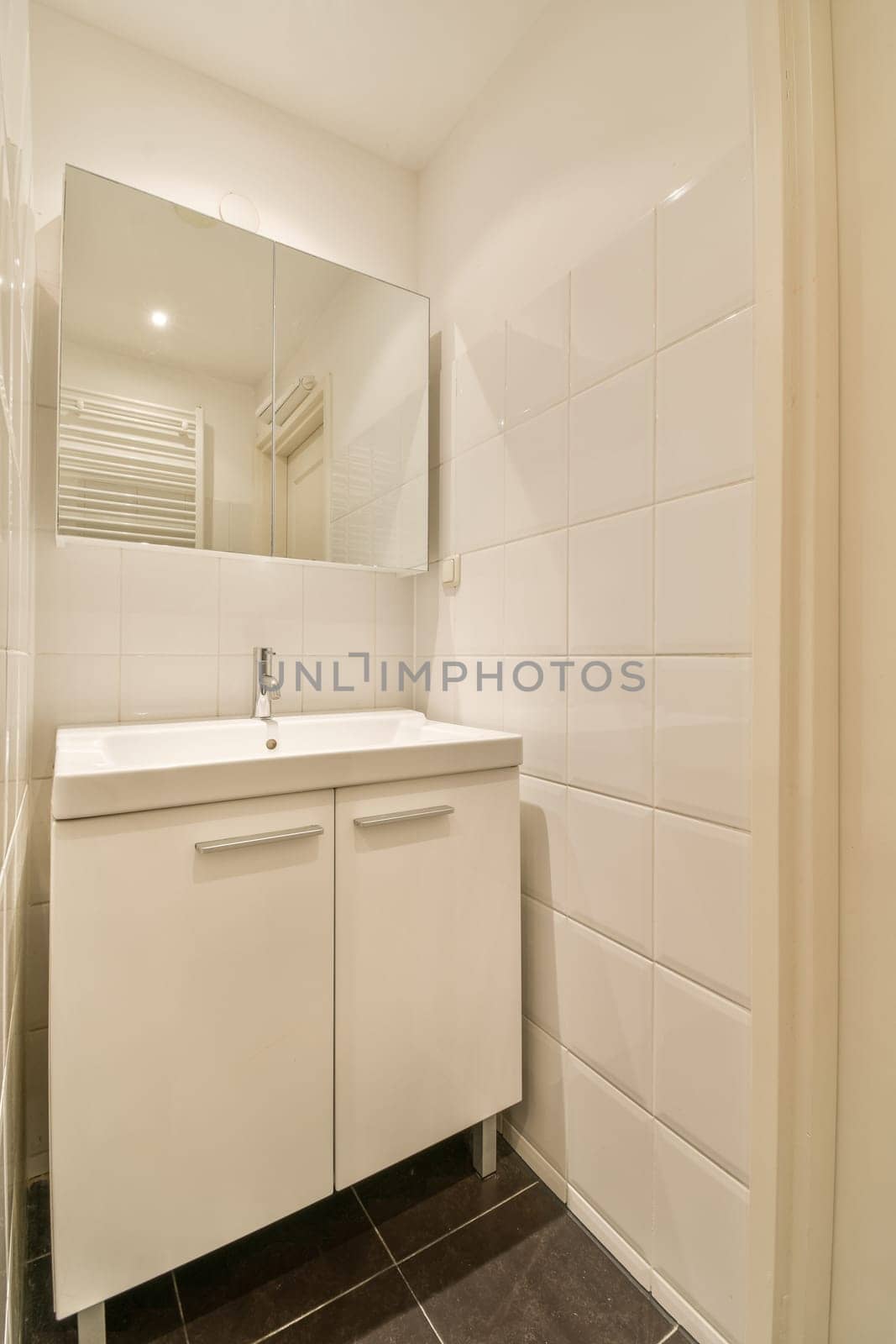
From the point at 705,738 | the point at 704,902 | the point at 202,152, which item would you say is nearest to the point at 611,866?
the point at 704,902

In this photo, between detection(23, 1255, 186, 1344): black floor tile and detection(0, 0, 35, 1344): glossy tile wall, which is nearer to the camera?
detection(0, 0, 35, 1344): glossy tile wall

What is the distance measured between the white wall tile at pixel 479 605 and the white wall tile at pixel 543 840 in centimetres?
31

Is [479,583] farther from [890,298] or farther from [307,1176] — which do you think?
[307,1176]

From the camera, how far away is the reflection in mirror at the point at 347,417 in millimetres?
1398

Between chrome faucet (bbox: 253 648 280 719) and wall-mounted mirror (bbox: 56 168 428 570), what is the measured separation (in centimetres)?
23

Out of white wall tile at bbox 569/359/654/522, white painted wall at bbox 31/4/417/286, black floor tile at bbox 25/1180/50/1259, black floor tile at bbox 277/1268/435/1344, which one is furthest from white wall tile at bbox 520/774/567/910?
white painted wall at bbox 31/4/417/286

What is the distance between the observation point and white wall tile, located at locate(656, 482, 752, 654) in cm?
85

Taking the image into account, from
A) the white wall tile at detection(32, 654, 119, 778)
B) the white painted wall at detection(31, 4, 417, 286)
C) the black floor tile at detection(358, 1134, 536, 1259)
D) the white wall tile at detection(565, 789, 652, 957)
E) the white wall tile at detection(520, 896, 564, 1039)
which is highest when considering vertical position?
the white painted wall at detection(31, 4, 417, 286)

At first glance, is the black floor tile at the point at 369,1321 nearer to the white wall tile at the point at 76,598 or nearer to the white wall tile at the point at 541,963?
the white wall tile at the point at 541,963

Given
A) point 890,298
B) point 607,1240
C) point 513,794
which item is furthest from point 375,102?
point 607,1240

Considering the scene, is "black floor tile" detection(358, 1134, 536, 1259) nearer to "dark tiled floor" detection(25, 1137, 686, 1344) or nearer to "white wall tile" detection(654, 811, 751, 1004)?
"dark tiled floor" detection(25, 1137, 686, 1344)

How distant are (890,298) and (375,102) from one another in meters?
1.31

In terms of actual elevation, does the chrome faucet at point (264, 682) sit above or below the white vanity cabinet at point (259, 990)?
above

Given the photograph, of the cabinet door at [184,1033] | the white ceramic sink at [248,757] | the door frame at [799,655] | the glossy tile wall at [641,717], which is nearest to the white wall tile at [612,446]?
the glossy tile wall at [641,717]
